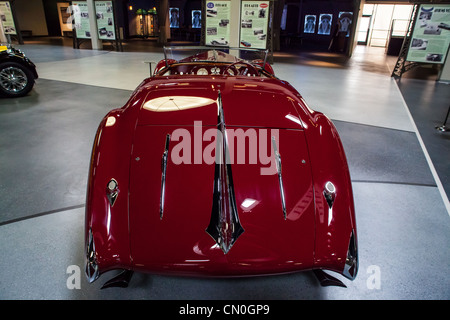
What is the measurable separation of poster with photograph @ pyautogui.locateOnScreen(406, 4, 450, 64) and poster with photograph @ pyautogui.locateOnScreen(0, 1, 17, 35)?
1898 cm

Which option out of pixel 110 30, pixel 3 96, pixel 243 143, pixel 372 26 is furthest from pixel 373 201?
pixel 372 26

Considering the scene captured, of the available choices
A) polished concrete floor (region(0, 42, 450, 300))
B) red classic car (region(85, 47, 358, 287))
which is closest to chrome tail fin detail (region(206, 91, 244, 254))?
red classic car (region(85, 47, 358, 287))

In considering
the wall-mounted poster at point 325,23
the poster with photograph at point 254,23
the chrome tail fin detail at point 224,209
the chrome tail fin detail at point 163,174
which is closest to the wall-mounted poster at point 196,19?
the wall-mounted poster at point 325,23

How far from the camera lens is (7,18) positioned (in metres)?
15.5

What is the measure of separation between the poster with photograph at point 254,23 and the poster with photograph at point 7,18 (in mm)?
13573

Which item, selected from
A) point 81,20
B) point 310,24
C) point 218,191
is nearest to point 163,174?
point 218,191

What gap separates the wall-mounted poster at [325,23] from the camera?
2247 cm

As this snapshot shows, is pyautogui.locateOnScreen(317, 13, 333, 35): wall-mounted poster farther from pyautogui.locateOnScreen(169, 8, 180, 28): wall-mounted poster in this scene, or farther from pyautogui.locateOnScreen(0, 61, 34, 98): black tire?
pyautogui.locateOnScreen(0, 61, 34, 98): black tire

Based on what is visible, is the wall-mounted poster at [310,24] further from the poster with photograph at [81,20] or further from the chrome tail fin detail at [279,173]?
the chrome tail fin detail at [279,173]

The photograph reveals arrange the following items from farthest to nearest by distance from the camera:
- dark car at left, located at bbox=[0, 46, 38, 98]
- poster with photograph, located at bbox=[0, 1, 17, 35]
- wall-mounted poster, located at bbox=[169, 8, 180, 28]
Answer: wall-mounted poster, located at bbox=[169, 8, 180, 28], poster with photograph, located at bbox=[0, 1, 17, 35], dark car at left, located at bbox=[0, 46, 38, 98]

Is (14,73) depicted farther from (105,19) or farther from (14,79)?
(105,19)

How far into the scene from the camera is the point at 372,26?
20188mm

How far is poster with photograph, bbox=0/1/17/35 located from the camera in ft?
50.0

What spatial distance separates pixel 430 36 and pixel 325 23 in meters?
16.5
